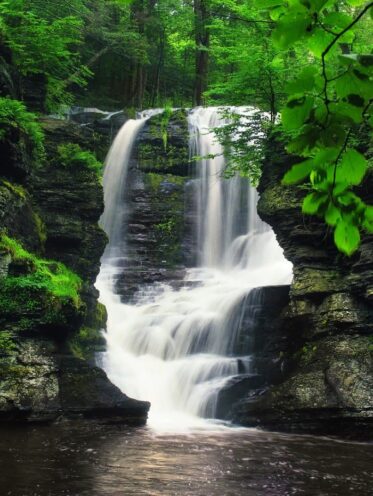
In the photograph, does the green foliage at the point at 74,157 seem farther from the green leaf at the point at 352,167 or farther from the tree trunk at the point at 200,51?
the tree trunk at the point at 200,51

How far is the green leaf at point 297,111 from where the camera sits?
1273 millimetres

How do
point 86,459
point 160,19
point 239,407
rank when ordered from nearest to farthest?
1. point 86,459
2. point 239,407
3. point 160,19

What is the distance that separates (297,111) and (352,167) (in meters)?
0.21

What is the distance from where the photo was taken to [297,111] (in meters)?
1.28

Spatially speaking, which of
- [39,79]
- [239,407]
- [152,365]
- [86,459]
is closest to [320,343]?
[239,407]

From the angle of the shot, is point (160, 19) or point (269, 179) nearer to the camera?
point (269, 179)

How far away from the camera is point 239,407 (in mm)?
9875

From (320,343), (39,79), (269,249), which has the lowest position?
(320,343)

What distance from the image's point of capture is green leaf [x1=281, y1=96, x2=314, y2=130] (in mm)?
1273

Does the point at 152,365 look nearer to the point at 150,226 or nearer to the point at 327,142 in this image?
the point at 150,226

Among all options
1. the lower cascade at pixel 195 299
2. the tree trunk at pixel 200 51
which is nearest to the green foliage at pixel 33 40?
the lower cascade at pixel 195 299

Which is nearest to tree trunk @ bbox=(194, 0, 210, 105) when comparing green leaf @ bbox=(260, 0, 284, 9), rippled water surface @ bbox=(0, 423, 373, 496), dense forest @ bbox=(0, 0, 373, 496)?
dense forest @ bbox=(0, 0, 373, 496)

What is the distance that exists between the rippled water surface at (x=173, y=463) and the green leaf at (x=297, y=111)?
15.5 ft

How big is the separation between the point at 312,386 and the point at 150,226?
39.5 feet
